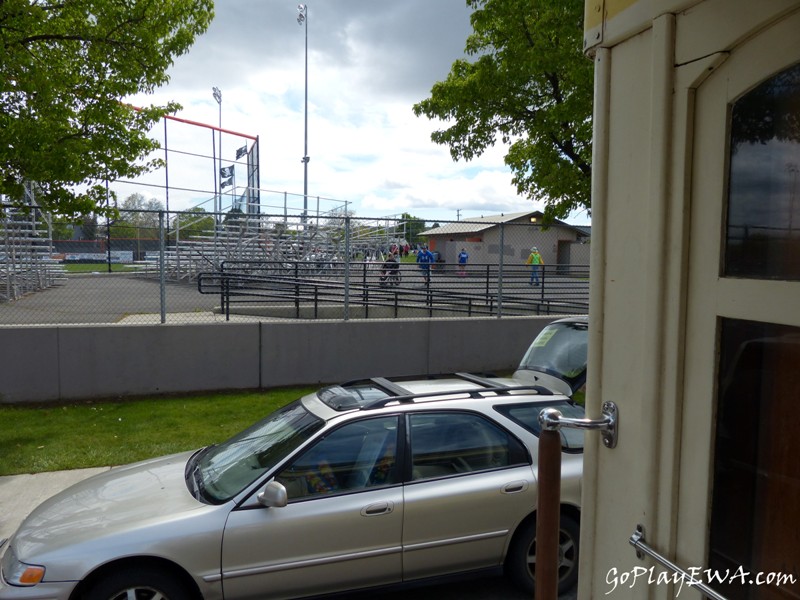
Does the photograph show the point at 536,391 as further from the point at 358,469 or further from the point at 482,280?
the point at 482,280

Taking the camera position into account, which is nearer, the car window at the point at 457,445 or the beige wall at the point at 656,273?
the beige wall at the point at 656,273

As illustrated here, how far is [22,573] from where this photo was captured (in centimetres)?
368

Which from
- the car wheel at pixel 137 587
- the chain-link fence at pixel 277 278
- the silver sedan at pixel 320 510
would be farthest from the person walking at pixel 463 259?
the car wheel at pixel 137 587

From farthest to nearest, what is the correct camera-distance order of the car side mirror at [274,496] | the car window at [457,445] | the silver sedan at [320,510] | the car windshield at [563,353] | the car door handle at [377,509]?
the car windshield at [563,353] < the car window at [457,445] < the car door handle at [377,509] < the car side mirror at [274,496] < the silver sedan at [320,510]

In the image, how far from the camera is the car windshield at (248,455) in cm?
423

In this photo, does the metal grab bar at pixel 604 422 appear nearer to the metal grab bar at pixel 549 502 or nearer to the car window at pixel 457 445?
the metal grab bar at pixel 549 502

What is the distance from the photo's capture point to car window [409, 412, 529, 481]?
174 inches

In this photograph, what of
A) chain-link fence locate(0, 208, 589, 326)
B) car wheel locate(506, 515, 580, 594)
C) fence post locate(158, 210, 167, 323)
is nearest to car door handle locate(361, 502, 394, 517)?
car wheel locate(506, 515, 580, 594)

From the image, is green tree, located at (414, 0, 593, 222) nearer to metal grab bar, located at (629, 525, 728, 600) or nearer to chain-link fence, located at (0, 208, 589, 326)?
chain-link fence, located at (0, 208, 589, 326)

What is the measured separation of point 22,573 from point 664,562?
11.6ft

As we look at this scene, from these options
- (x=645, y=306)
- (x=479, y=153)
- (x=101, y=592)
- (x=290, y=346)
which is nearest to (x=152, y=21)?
(x=290, y=346)

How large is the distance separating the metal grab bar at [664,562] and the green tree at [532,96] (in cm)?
806

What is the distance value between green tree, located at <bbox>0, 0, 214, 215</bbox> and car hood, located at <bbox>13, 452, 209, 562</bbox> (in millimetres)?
4346

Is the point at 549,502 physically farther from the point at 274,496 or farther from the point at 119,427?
the point at 119,427
